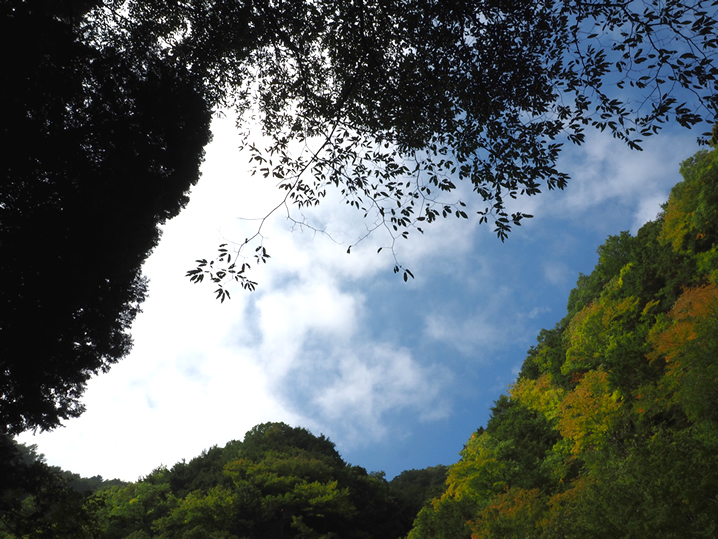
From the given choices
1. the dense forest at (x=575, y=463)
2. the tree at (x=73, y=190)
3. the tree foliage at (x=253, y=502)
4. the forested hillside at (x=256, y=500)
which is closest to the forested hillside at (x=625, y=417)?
the dense forest at (x=575, y=463)

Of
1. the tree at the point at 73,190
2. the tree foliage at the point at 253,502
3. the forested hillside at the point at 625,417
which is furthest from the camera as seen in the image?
the tree foliage at the point at 253,502

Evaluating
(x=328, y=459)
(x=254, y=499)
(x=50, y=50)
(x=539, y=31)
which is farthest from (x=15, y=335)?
(x=328, y=459)

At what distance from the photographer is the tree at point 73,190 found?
21.5 feet

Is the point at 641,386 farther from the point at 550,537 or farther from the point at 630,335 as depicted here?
the point at 550,537

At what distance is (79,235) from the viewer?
754 cm

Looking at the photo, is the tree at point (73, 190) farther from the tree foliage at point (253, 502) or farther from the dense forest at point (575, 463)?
the tree foliage at point (253, 502)

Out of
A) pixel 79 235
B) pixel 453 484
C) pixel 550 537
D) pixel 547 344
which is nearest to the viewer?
pixel 79 235

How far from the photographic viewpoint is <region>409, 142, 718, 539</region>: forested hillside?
9602 millimetres

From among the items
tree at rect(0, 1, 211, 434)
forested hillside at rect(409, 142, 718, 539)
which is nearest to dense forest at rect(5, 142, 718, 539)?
forested hillside at rect(409, 142, 718, 539)

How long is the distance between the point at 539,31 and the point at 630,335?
16753mm

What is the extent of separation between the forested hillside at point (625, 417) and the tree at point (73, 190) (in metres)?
12.8

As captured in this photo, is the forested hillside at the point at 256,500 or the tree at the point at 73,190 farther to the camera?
the forested hillside at the point at 256,500

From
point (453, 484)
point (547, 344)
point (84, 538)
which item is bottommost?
point (84, 538)

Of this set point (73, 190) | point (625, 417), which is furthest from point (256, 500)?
point (73, 190)
